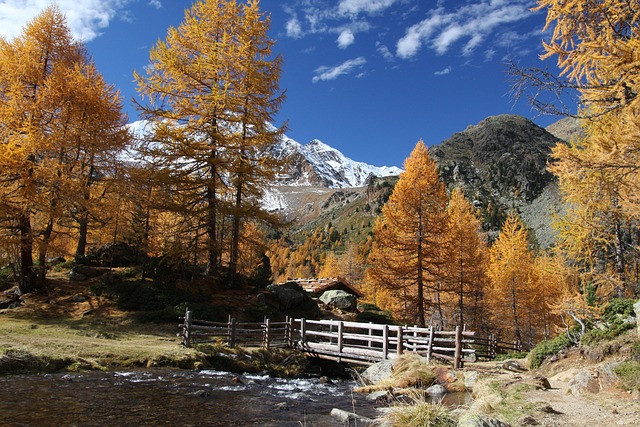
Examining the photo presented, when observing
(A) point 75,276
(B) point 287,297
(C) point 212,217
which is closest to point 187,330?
(C) point 212,217

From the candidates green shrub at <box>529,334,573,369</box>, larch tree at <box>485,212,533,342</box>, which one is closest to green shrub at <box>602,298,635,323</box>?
green shrub at <box>529,334,573,369</box>

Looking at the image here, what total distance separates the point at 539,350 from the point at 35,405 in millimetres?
14834

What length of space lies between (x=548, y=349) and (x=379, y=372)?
5851 mm

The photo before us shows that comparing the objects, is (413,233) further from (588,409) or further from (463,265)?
(588,409)

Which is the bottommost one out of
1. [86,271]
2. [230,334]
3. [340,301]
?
[230,334]

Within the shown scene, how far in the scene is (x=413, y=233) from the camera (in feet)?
81.2

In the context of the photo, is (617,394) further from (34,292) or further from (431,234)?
(34,292)

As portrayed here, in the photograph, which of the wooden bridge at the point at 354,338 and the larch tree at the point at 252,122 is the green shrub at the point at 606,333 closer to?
the wooden bridge at the point at 354,338

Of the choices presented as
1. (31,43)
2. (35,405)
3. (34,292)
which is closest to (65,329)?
(34,292)

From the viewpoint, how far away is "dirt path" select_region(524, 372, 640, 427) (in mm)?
7131

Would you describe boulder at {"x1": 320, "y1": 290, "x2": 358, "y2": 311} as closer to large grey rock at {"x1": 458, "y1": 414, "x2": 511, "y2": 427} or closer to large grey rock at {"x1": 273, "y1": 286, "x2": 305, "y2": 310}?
large grey rock at {"x1": 273, "y1": 286, "x2": 305, "y2": 310}

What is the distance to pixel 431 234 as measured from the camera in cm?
2531

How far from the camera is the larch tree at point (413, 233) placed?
79.7 ft

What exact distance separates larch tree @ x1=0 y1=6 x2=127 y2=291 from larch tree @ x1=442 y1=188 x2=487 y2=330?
2052 cm
